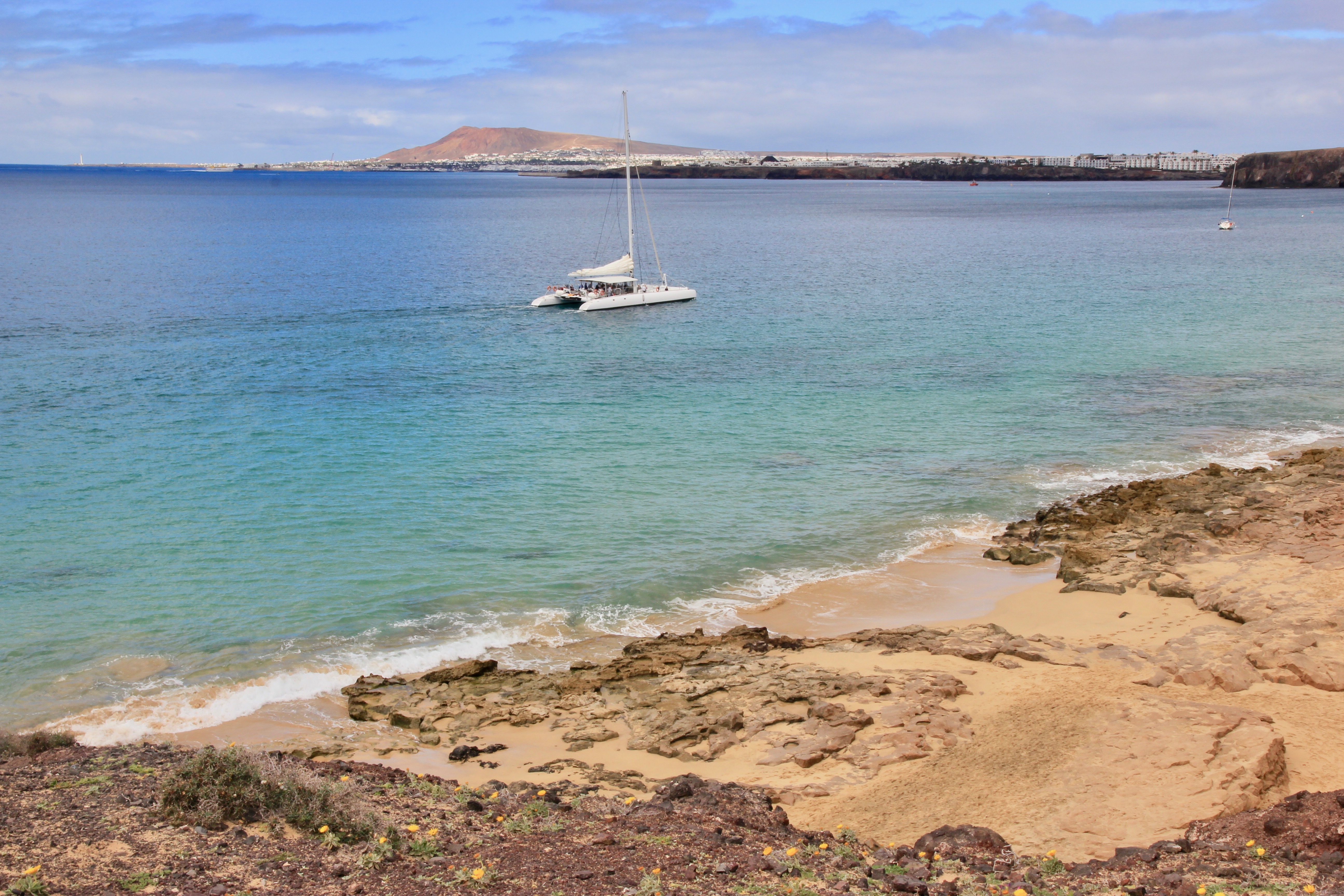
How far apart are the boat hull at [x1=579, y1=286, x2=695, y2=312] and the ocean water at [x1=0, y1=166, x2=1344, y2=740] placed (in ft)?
1.91

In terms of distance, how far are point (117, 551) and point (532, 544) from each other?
847cm

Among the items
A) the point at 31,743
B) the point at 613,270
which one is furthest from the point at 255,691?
the point at 613,270

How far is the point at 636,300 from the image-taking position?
176ft

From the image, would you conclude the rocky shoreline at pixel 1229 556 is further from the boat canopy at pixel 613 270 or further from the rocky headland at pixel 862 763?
the boat canopy at pixel 613 270

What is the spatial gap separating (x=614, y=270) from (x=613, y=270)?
79 millimetres

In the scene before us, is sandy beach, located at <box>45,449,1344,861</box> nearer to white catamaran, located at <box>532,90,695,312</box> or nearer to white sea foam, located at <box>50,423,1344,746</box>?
white sea foam, located at <box>50,423,1344,746</box>

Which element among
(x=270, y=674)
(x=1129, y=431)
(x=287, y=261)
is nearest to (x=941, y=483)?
(x=1129, y=431)

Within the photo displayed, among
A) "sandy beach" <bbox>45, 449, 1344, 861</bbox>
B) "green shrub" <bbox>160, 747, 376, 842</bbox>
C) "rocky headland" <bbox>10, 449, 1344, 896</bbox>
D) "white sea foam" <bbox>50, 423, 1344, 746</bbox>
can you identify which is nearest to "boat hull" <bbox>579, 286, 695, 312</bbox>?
"white sea foam" <bbox>50, 423, 1344, 746</bbox>

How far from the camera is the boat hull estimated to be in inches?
2071

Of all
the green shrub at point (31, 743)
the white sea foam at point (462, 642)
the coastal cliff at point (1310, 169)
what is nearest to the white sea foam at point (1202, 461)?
the white sea foam at point (462, 642)

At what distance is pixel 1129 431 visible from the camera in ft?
95.8

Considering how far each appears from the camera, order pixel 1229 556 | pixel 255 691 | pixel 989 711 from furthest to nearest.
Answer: pixel 1229 556 → pixel 255 691 → pixel 989 711

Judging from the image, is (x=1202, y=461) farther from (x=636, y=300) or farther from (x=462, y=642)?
(x=636, y=300)

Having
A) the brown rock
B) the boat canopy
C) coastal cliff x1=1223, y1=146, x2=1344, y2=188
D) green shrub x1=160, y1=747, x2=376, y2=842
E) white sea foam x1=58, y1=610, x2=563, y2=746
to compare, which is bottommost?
white sea foam x1=58, y1=610, x2=563, y2=746
